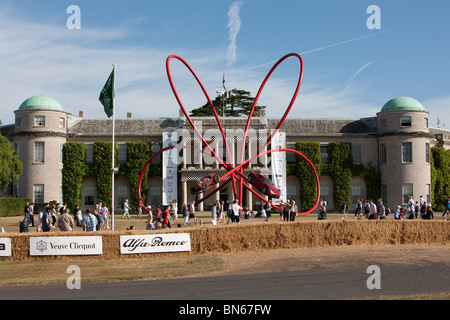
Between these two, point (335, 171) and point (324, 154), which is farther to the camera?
point (324, 154)

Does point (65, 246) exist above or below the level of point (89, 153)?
below

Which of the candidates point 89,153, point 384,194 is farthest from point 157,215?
point 384,194

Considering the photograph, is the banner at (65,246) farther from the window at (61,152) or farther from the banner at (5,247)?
the window at (61,152)

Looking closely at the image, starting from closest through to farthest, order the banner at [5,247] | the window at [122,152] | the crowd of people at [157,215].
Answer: the banner at [5,247] < the crowd of people at [157,215] < the window at [122,152]

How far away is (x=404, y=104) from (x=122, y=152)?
32.8 metres

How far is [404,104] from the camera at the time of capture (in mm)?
62156

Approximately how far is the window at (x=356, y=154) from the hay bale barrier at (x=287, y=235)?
125 feet

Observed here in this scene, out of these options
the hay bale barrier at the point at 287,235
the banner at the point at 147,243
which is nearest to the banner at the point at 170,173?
the hay bale barrier at the point at 287,235

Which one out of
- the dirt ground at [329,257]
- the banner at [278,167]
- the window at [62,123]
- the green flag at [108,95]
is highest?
the window at [62,123]

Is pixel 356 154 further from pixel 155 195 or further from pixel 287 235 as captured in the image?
pixel 287 235

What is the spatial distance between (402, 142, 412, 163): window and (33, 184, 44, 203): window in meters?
40.1

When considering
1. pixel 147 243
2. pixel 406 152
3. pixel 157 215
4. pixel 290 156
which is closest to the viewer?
Result: pixel 147 243

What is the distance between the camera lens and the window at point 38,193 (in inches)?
2298
